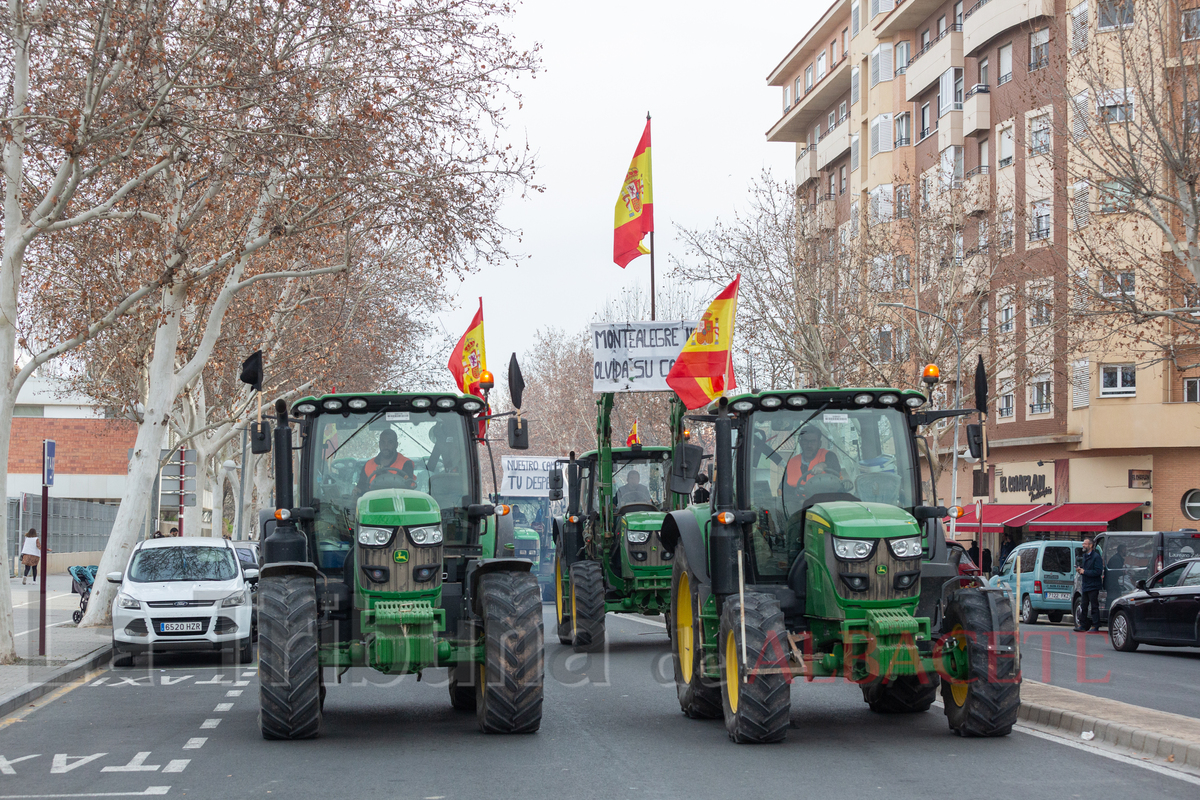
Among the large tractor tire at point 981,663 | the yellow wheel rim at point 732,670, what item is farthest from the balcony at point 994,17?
the yellow wheel rim at point 732,670

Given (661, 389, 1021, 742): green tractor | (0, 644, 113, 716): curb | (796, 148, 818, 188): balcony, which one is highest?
(796, 148, 818, 188): balcony

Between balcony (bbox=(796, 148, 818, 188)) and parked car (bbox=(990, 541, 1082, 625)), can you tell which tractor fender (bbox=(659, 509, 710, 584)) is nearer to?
parked car (bbox=(990, 541, 1082, 625))

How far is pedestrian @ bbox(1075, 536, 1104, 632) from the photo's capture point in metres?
26.3

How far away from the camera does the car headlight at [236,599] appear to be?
717 inches

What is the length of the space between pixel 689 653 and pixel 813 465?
7.10 feet

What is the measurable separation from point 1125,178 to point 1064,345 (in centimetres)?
1711

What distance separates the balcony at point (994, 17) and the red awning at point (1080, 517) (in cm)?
1413

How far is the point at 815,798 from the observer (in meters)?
8.21

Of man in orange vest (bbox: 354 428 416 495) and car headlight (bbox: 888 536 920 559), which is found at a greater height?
man in orange vest (bbox: 354 428 416 495)

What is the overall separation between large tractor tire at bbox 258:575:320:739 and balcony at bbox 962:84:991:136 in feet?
130

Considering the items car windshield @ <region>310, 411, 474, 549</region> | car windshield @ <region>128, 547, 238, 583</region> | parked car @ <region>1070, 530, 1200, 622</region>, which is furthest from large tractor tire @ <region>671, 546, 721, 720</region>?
parked car @ <region>1070, 530, 1200, 622</region>

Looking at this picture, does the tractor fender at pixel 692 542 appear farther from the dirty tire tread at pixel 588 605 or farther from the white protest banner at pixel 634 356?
the white protest banner at pixel 634 356

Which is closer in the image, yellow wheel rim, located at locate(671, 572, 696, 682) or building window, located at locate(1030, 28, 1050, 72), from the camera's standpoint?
yellow wheel rim, located at locate(671, 572, 696, 682)

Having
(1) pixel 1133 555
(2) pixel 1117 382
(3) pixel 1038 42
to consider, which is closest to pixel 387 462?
(1) pixel 1133 555
